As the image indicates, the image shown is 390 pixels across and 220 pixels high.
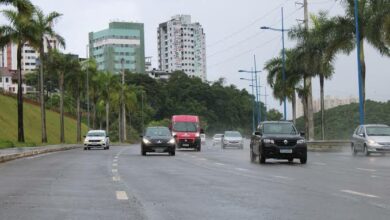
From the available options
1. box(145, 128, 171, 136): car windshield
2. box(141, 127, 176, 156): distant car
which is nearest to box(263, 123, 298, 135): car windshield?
box(141, 127, 176, 156): distant car

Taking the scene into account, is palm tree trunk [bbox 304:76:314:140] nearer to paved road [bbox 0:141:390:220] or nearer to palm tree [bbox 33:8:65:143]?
palm tree [bbox 33:8:65:143]

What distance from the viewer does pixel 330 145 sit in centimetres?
4956

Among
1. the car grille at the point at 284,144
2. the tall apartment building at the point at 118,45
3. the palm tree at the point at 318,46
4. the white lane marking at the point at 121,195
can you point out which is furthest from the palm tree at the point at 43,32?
the tall apartment building at the point at 118,45

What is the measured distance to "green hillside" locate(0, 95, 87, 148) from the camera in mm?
70912

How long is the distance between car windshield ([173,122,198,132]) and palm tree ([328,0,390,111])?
11.6m

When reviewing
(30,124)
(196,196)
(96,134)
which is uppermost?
(30,124)

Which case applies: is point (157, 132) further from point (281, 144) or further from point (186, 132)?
point (281, 144)

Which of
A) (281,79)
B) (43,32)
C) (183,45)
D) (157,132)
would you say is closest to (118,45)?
(183,45)

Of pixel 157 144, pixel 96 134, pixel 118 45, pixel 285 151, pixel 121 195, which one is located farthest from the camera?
pixel 118 45

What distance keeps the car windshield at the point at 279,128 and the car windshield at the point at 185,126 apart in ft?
72.1

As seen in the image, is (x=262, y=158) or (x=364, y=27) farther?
(x=364, y=27)

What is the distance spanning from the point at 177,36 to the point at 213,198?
555 ft

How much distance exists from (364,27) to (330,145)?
892 cm

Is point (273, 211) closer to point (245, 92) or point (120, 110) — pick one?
point (120, 110)
